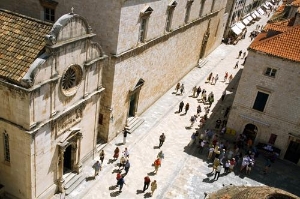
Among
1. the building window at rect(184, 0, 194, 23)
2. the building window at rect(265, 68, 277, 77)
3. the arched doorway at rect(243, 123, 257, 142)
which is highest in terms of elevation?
the building window at rect(184, 0, 194, 23)

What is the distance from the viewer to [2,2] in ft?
83.5

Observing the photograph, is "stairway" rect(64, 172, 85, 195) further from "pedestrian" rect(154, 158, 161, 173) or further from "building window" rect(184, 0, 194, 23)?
"building window" rect(184, 0, 194, 23)

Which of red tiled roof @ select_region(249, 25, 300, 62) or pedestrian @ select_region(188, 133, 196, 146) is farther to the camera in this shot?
pedestrian @ select_region(188, 133, 196, 146)

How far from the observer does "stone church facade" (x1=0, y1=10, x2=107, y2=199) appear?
16.5 metres

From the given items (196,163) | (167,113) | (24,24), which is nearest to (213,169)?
(196,163)

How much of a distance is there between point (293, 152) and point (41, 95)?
20.5 meters

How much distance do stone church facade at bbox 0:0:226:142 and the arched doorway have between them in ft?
30.4

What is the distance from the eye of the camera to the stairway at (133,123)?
1123 inches

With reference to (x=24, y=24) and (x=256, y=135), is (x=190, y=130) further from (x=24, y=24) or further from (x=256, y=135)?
(x=24, y=24)

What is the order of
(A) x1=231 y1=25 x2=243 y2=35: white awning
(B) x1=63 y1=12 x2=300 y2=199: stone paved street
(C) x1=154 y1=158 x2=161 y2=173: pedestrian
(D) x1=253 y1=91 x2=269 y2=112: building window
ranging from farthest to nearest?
(A) x1=231 y1=25 x2=243 y2=35: white awning → (D) x1=253 y1=91 x2=269 y2=112: building window → (C) x1=154 y1=158 x2=161 y2=173: pedestrian → (B) x1=63 y1=12 x2=300 y2=199: stone paved street

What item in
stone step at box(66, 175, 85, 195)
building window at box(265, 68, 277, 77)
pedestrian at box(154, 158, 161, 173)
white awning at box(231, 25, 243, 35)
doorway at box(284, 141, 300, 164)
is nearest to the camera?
stone step at box(66, 175, 85, 195)

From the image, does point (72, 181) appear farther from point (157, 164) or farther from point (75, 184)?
point (157, 164)

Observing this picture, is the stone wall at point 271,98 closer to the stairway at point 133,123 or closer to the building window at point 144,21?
the stairway at point 133,123

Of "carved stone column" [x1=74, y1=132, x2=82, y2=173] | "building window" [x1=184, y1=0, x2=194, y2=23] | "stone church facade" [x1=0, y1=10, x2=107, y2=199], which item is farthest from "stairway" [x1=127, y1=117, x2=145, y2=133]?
"building window" [x1=184, y1=0, x2=194, y2=23]
